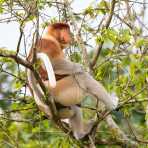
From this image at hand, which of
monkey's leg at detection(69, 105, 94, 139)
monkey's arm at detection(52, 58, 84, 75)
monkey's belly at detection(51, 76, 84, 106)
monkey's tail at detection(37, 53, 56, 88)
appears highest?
monkey's tail at detection(37, 53, 56, 88)

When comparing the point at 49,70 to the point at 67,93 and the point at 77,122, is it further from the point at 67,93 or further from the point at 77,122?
the point at 77,122

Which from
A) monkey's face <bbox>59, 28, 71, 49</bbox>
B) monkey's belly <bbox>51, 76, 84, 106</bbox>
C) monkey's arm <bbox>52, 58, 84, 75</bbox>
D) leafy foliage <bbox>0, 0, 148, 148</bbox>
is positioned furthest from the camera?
monkey's face <bbox>59, 28, 71, 49</bbox>

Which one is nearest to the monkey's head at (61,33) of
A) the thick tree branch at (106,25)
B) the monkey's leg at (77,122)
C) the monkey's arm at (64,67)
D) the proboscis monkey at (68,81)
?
the proboscis monkey at (68,81)

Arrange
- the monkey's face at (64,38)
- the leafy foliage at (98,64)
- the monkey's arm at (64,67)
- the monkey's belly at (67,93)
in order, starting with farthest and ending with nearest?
1. the monkey's face at (64,38)
2. the monkey's belly at (67,93)
3. the monkey's arm at (64,67)
4. the leafy foliage at (98,64)

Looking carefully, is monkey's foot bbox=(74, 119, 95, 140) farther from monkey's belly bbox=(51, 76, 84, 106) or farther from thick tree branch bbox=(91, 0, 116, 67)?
thick tree branch bbox=(91, 0, 116, 67)

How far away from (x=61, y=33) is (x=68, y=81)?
0.38 metres

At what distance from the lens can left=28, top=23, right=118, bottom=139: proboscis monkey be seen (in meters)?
3.86

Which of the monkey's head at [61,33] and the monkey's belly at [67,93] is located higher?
the monkey's head at [61,33]

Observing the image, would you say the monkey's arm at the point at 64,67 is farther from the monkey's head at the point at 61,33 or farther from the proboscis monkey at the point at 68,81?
the monkey's head at the point at 61,33

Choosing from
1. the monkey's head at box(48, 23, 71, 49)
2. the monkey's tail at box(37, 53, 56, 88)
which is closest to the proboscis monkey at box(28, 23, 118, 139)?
the monkey's head at box(48, 23, 71, 49)

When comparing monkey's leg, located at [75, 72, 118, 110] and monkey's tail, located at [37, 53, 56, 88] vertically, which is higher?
monkey's tail, located at [37, 53, 56, 88]

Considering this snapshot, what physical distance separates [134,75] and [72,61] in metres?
0.91

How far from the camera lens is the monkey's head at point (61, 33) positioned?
4.08 metres

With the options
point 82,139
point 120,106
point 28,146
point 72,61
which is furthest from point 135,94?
point 28,146
